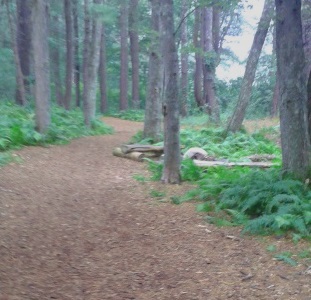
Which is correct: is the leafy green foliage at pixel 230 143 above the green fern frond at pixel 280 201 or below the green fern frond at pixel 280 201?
above

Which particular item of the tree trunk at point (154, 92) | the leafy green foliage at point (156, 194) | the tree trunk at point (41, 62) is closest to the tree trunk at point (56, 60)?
the tree trunk at point (41, 62)

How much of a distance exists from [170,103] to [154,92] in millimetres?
5084

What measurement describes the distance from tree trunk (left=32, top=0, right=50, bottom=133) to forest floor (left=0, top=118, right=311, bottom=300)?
4.47 meters

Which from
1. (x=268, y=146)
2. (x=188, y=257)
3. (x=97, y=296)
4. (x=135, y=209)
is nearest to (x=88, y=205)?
(x=135, y=209)

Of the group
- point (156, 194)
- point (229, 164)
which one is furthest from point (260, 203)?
point (229, 164)

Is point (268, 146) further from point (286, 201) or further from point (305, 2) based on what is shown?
point (286, 201)

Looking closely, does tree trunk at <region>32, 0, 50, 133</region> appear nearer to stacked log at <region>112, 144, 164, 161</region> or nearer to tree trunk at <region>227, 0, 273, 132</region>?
stacked log at <region>112, 144, 164, 161</region>

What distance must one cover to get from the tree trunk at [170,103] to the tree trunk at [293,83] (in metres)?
2.01

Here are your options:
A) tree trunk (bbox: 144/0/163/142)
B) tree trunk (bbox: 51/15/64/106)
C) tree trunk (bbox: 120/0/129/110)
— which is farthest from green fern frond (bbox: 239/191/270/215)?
tree trunk (bbox: 120/0/129/110)

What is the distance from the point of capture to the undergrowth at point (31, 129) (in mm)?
11492

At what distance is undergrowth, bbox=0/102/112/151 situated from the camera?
452 inches

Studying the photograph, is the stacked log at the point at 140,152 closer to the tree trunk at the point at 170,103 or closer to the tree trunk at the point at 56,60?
the tree trunk at the point at 170,103

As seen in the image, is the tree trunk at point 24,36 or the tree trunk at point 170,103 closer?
the tree trunk at point 170,103

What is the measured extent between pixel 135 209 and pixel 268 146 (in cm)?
686
